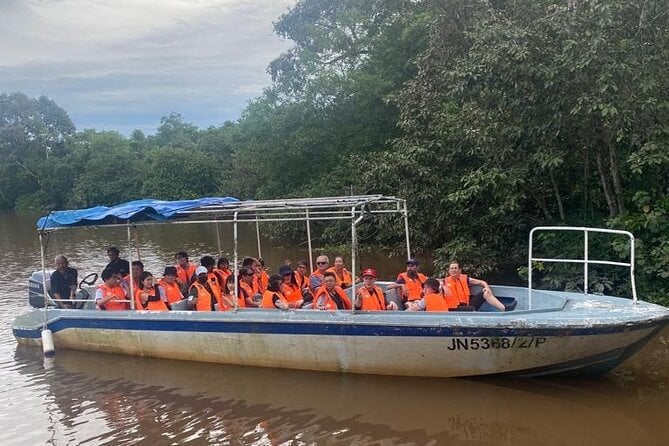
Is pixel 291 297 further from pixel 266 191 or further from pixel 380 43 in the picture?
pixel 266 191

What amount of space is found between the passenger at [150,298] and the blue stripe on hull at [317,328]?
0.30 m

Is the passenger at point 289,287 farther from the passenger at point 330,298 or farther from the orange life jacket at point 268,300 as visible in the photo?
the passenger at point 330,298

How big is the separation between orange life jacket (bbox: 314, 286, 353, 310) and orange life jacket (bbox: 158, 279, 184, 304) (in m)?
2.65

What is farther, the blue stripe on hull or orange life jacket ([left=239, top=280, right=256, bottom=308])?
orange life jacket ([left=239, top=280, right=256, bottom=308])

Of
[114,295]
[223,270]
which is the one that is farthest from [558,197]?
[114,295]

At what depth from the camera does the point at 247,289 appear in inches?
368

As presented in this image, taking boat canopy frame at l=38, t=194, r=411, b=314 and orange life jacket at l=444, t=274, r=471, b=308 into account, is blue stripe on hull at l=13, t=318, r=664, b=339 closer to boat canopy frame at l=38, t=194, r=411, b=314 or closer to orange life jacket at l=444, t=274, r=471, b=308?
boat canopy frame at l=38, t=194, r=411, b=314

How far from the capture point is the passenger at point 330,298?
26.5 feet

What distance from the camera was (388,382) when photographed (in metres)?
7.72

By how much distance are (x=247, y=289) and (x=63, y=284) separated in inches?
149

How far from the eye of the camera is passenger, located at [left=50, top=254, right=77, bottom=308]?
35.4ft

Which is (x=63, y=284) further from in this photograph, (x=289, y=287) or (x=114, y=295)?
(x=289, y=287)

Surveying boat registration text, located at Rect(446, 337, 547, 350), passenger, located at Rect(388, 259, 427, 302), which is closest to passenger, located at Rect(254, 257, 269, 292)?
passenger, located at Rect(388, 259, 427, 302)

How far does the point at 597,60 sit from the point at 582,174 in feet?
10.2
